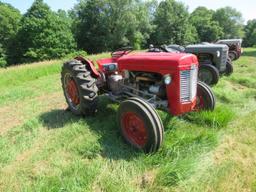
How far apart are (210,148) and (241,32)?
61963 millimetres

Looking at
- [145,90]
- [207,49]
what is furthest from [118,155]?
[207,49]

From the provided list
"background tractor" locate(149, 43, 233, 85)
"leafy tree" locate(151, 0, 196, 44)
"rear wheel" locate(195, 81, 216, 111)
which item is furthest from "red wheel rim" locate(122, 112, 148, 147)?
"leafy tree" locate(151, 0, 196, 44)

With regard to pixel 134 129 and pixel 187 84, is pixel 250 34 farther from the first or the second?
pixel 134 129

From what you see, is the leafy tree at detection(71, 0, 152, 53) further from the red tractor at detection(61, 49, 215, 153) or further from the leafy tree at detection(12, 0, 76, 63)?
the red tractor at detection(61, 49, 215, 153)

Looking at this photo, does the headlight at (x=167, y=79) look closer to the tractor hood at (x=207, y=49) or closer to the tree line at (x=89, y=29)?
the tractor hood at (x=207, y=49)

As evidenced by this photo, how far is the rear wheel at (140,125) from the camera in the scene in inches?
123

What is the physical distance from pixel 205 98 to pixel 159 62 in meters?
1.26

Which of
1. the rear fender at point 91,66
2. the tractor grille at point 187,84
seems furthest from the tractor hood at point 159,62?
the rear fender at point 91,66

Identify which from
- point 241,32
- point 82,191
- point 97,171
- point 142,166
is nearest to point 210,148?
point 142,166

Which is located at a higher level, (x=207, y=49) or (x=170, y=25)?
(x=207, y=49)

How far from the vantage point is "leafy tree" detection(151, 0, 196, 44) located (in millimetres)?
37875

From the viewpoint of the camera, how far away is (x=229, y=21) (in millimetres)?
57031

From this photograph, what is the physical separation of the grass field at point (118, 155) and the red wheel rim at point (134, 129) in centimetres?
15

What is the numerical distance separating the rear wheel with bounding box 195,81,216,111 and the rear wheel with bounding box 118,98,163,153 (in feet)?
4.47
